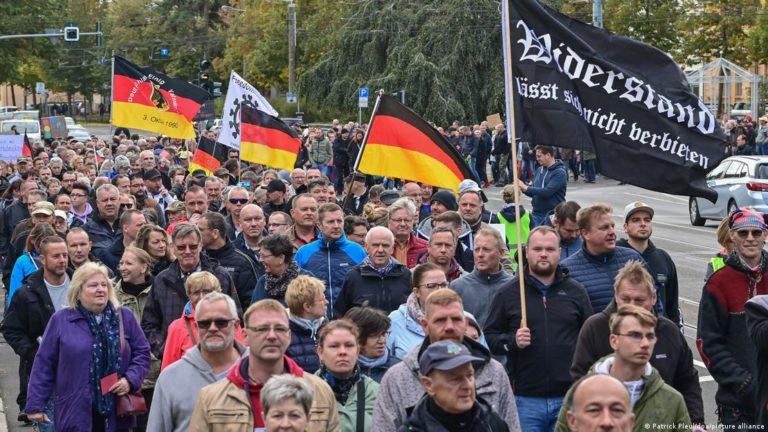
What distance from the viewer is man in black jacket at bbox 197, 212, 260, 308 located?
33.2 feet

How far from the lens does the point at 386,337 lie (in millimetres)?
7445

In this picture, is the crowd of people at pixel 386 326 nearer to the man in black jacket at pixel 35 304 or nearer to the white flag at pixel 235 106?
the man in black jacket at pixel 35 304

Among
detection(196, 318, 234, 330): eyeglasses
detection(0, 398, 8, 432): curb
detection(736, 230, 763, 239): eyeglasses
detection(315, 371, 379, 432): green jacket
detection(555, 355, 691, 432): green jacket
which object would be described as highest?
detection(736, 230, 763, 239): eyeglasses

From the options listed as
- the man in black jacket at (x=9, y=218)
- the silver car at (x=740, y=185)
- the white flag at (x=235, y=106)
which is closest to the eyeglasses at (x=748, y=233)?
the man in black jacket at (x=9, y=218)

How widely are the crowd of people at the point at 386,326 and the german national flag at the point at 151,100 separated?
23.2 ft

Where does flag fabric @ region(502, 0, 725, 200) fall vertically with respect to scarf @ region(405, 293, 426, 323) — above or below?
above

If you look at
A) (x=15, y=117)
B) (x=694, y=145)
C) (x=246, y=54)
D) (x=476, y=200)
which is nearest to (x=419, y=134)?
(x=476, y=200)

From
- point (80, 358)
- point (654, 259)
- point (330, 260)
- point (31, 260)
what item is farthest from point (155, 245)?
point (654, 259)

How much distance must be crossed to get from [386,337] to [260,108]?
37.2 feet

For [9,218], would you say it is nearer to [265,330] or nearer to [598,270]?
[598,270]

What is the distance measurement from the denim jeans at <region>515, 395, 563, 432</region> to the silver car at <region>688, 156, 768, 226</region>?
1819 centimetres

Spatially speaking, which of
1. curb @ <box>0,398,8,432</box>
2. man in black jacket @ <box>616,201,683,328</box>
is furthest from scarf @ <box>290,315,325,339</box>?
curb @ <box>0,398,8,432</box>

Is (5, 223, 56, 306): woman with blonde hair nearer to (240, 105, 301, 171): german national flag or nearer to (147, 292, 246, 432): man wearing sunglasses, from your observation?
(147, 292, 246, 432): man wearing sunglasses

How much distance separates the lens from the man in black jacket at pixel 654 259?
8781 millimetres
